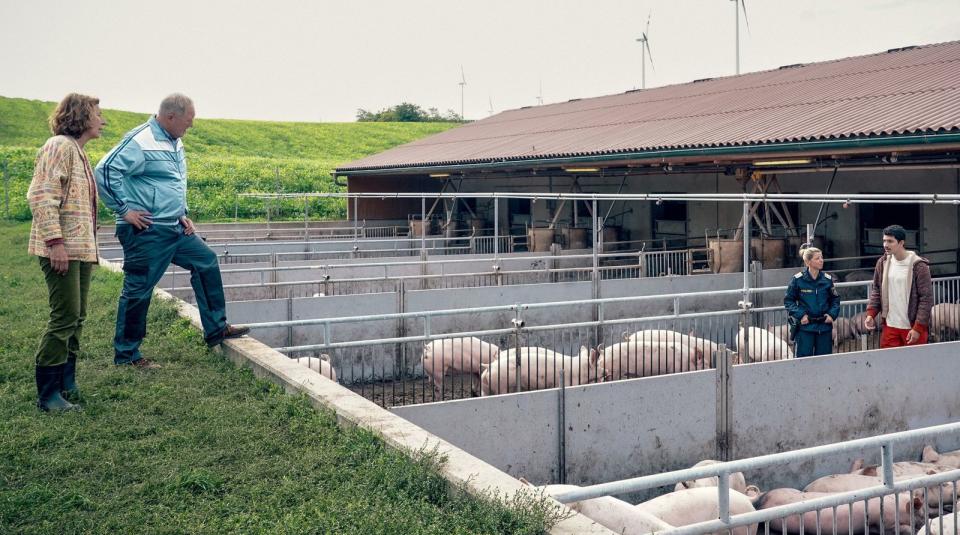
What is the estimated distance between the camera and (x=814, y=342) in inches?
368

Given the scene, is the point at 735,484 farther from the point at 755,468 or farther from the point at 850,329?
the point at 850,329

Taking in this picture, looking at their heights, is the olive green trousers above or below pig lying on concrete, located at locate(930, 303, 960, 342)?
above

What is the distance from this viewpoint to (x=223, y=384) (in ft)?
20.5

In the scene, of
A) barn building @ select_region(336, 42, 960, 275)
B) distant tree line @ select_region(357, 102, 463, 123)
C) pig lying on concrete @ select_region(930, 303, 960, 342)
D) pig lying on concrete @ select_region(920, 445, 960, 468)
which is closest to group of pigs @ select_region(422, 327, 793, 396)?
pig lying on concrete @ select_region(920, 445, 960, 468)

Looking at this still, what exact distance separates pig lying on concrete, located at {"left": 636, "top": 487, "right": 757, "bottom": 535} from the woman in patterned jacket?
3.48 m

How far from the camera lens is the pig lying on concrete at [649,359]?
9.29 m

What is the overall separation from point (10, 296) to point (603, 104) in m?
21.2

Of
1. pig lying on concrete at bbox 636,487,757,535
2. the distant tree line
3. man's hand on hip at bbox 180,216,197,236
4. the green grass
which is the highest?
the distant tree line

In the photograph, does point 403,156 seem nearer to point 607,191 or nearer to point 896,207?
point 607,191

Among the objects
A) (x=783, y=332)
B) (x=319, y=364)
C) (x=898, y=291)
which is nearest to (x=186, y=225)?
(x=319, y=364)

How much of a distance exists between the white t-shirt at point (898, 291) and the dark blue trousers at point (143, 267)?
6.28 metres

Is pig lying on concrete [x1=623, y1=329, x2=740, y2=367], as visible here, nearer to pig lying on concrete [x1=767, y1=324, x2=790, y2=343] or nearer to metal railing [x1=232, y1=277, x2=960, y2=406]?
metal railing [x1=232, y1=277, x2=960, y2=406]

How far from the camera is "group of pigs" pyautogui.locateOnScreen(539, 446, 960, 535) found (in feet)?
17.2

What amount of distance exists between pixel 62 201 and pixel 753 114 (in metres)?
14.2
